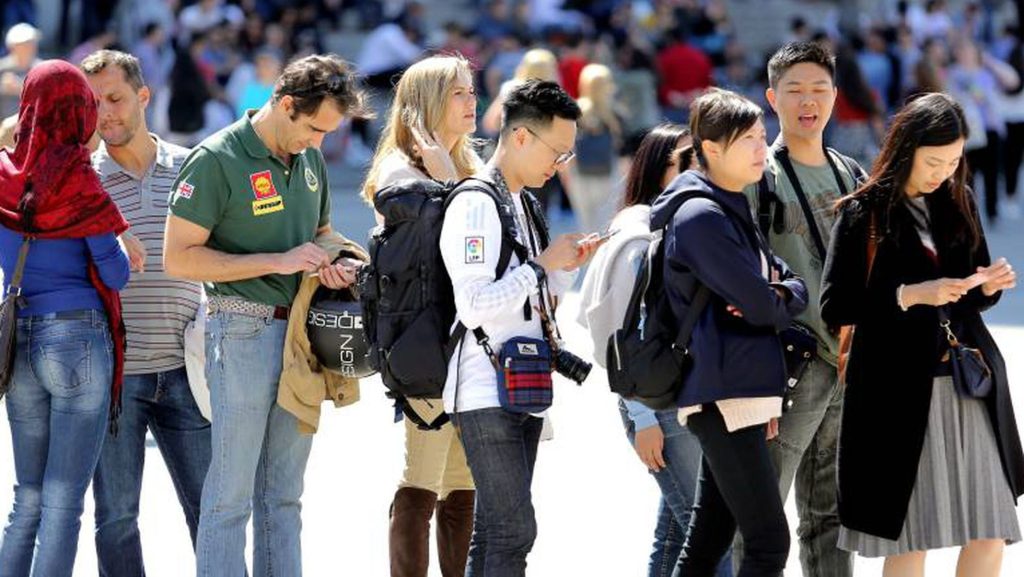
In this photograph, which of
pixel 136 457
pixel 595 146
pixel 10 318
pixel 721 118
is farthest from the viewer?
pixel 595 146

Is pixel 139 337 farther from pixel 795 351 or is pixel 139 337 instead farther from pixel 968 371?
pixel 968 371

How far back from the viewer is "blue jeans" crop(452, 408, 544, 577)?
16.7 feet

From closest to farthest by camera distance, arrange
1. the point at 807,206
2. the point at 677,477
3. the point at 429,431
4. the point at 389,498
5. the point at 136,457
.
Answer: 1. the point at 677,477
2. the point at 807,206
3. the point at 429,431
4. the point at 136,457
5. the point at 389,498

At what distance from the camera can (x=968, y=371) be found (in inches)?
211

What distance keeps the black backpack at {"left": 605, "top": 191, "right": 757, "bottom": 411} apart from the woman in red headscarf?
1.50 meters

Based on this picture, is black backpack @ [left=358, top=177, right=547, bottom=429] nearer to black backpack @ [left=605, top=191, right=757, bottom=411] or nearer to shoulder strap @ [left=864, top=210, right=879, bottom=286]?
black backpack @ [left=605, top=191, right=757, bottom=411]

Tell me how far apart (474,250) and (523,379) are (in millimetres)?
376

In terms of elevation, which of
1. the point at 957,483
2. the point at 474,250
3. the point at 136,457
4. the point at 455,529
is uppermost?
the point at 474,250

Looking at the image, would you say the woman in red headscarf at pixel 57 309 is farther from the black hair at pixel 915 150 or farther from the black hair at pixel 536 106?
the black hair at pixel 915 150

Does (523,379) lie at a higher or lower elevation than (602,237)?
lower

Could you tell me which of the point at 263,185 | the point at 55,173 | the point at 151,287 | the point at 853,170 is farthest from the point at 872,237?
the point at 55,173

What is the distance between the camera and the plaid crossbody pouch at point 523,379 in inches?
198

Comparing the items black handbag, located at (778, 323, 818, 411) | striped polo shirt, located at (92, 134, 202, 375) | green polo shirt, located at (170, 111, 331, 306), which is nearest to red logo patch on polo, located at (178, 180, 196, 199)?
green polo shirt, located at (170, 111, 331, 306)

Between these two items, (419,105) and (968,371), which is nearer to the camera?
(968,371)
